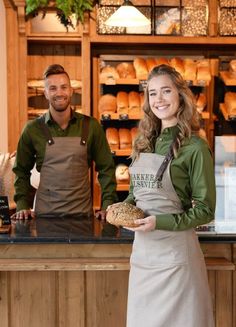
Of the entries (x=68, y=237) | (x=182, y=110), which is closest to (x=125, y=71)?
(x=68, y=237)

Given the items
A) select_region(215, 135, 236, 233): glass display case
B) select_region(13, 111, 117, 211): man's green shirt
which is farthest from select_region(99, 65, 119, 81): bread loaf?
select_region(13, 111, 117, 211): man's green shirt

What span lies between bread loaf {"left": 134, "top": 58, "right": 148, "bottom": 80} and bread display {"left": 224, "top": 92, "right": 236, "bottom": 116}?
673 mm

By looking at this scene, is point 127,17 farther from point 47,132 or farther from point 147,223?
point 147,223

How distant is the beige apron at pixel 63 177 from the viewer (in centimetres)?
308

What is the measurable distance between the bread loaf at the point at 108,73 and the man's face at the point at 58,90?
1676 mm

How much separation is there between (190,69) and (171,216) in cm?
284

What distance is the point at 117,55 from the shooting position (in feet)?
16.2

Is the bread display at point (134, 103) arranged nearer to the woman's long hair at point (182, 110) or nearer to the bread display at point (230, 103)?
the bread display at point (230, 103)

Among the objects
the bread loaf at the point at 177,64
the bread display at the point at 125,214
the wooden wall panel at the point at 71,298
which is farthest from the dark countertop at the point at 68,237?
the bread loaf at the point at 177,64

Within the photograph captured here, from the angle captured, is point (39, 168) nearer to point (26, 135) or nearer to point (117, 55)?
point (26, 135)

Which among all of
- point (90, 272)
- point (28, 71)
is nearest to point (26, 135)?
point (90, 272)

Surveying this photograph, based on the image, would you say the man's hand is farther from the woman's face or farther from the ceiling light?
the ceiling light

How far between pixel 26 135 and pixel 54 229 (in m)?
0.73

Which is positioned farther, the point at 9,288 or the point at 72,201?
the point at 72,201
